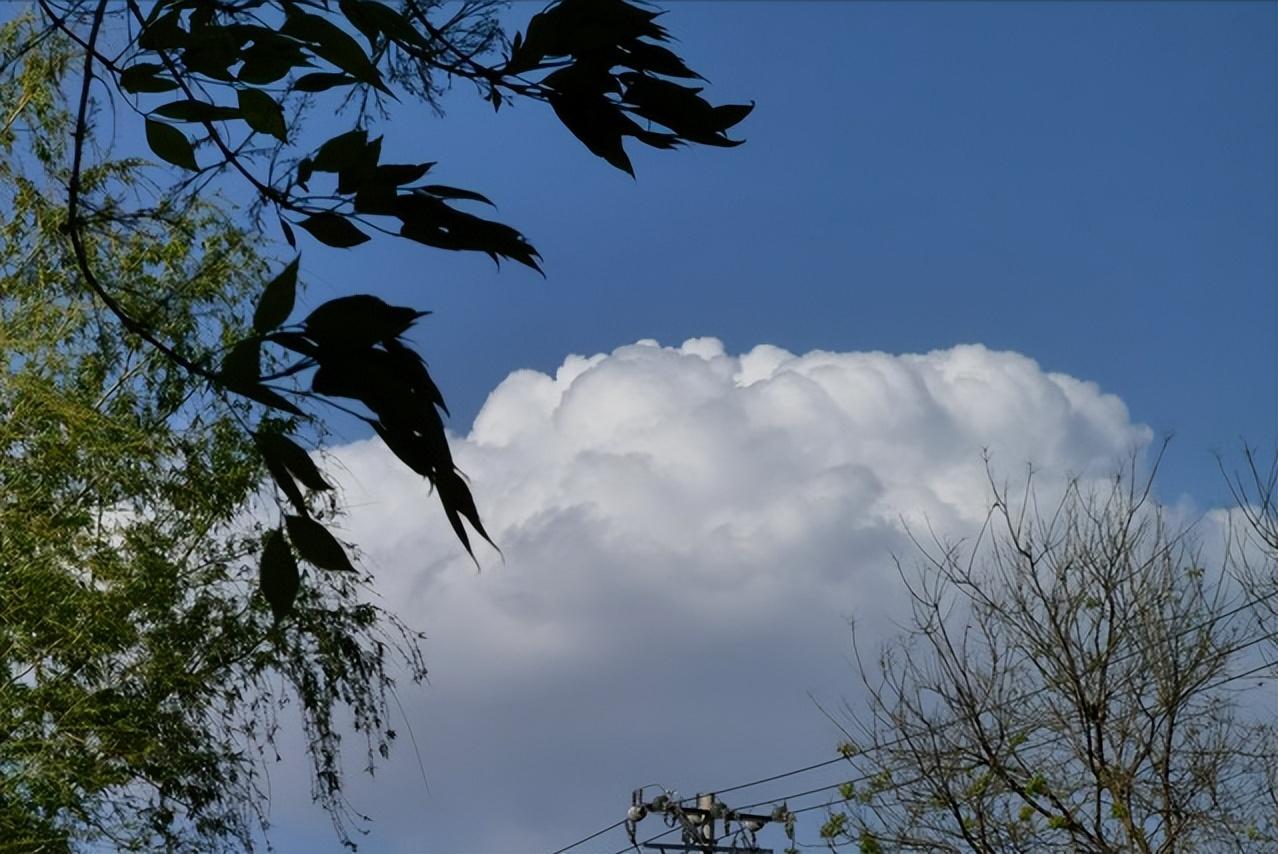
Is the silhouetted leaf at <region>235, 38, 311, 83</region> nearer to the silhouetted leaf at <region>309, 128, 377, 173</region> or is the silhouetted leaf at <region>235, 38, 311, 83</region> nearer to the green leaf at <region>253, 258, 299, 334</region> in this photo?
the silhouetted leaf at <region>309, 128, 377, 173</region>

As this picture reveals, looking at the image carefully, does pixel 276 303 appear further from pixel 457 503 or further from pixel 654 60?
pixel 654 60

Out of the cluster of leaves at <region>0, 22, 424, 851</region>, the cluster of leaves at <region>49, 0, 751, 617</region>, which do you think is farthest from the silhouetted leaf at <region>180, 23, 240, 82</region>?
the cluster of leaves at <region>0, 22, 424, 851</region>

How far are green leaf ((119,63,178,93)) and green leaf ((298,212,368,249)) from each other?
28cm

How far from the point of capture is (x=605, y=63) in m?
1.27

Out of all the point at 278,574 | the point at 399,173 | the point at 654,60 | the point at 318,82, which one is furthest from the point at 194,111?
the point at 278,574

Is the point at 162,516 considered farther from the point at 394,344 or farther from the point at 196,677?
the point at 394,344

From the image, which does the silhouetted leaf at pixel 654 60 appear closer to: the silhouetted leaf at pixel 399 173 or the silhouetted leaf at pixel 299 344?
the silhouetted leaf at pixel 399 173

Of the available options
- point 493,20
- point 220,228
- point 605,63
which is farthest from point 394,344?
point 220,228

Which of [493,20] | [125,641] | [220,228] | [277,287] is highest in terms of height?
[220,228]

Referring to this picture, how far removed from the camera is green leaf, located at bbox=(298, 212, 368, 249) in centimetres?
125

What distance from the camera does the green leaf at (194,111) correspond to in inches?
53.0

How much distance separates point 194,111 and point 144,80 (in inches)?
4.8

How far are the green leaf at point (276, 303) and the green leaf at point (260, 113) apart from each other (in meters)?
0.41

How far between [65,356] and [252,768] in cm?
258
